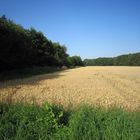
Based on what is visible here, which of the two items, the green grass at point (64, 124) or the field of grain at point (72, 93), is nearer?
the green grass at point (64, 124)

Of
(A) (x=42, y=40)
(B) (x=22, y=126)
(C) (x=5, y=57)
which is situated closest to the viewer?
(B) (x=22, y=126)

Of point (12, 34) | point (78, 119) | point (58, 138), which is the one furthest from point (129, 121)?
point (12, 34)

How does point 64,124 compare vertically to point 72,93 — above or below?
below

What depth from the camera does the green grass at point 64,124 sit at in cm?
689

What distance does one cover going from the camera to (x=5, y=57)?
28688 mm

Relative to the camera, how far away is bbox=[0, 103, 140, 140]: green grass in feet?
22.6

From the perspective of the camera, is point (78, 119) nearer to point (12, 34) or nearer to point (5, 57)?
point (5, 57)

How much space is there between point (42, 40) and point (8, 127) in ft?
167

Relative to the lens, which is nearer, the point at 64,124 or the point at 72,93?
the point at 64,124

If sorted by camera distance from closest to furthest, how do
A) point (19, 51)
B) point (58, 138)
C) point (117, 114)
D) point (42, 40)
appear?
point (58, 138), point (117, 114), point (19, 51), point (42, 40)

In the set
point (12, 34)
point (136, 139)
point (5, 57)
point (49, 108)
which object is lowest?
point (136, 139)

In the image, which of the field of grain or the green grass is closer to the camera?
the green grass

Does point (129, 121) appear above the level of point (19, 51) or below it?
below

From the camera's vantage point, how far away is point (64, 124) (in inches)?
324
